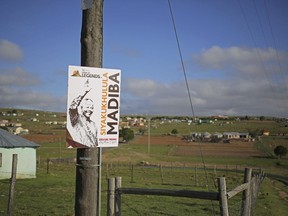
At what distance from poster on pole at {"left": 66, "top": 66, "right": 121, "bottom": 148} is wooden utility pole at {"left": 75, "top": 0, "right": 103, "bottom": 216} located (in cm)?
14

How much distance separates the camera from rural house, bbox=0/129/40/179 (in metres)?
26.4

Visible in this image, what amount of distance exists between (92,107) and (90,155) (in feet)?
2.14

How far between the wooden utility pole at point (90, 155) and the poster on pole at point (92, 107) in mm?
140

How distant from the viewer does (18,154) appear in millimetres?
27281

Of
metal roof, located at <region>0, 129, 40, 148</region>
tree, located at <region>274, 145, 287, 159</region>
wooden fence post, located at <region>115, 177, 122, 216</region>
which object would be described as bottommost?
tree, located at <region>274, 145, 287, 159</region>

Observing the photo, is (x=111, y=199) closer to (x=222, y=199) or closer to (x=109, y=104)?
(x=109, y=104)

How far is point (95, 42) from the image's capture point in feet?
14.6

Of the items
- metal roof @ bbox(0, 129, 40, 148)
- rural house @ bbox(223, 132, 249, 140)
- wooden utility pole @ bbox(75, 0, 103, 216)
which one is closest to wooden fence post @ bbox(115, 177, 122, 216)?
wooden utility pole @ bbox(75, 0, 103, 216)

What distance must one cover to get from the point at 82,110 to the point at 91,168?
2.59 feet

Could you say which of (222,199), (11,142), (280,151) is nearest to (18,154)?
(11,142)

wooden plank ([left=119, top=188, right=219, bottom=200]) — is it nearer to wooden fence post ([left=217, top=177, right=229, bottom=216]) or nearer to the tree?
wooden fence post ([left=217, top=177, right=229, bottom=216])

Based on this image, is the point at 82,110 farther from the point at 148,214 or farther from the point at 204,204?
the point at 204,204

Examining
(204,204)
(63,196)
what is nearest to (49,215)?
(63,196)

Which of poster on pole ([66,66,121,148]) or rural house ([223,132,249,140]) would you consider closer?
poster on pole ([66,66,121,148])
